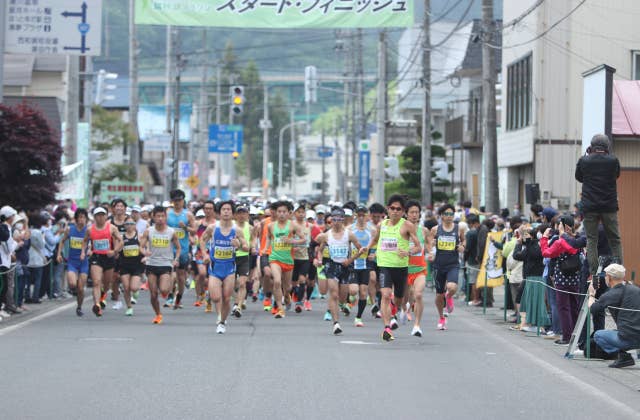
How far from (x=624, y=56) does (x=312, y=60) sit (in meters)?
142

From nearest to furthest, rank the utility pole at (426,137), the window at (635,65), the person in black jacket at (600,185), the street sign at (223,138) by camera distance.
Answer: the person in black jacket at (600,185) → the window at (635,65) → the utility pole at (426,137) → the street sign at (223,138)

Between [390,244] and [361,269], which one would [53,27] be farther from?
[390,244]

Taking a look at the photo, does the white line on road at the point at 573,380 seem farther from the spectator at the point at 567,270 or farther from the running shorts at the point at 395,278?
the running shorts at the point at 395,278

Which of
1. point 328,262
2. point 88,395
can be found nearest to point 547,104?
point 328,262

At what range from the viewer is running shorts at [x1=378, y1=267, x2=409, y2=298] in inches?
659

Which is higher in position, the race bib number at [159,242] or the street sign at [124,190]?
the street sign at [124,190]

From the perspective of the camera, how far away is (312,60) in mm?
174250

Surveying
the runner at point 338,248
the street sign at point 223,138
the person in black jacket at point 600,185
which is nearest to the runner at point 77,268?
the runner at point 338,248

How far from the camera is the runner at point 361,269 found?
19.0 metres

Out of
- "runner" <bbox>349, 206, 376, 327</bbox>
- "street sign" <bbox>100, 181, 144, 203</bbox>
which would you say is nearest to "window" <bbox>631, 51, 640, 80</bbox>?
"runner" <bbox>349, 206, 376, 327</bbox>

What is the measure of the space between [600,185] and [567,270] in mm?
2571

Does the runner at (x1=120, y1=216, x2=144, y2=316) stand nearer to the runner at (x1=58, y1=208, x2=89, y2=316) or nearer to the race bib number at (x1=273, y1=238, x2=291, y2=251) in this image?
the runner at (x1=58, y1=208, x2=89, y2=316)

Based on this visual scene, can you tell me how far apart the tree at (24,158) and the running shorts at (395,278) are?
951 centimetres

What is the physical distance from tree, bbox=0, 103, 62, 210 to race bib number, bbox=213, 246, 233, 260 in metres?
7.18
